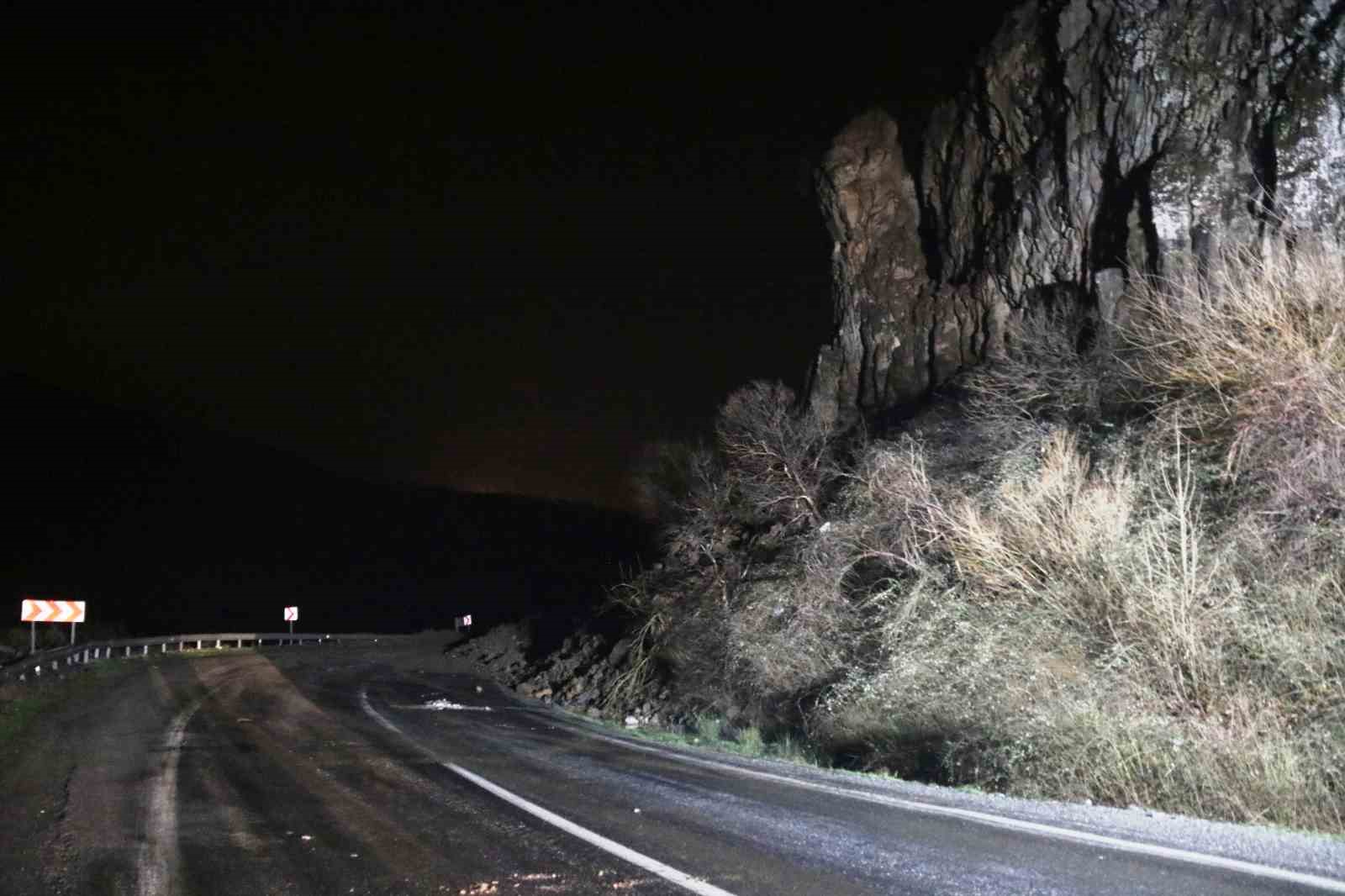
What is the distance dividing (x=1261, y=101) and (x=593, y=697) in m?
20.3

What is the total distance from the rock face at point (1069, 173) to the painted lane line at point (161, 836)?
776 inches

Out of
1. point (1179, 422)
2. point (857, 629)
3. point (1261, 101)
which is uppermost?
point (1261, 101)

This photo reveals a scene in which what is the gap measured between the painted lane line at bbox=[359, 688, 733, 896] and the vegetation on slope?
4.52 m

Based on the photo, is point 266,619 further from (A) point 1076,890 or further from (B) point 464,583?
(A) point 1076,890

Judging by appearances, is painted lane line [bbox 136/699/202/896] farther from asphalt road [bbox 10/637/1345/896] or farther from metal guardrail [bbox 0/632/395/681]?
metal guardrail [bbox 0/632/395/681]

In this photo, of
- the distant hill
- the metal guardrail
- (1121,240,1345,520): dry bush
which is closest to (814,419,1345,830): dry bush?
(1121,240,1345,520): dry bush

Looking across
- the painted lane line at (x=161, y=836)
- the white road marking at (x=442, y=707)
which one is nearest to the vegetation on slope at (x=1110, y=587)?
the white road marking at (x=442, y=707)

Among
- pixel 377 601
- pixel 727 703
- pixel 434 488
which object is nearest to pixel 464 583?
pixel 377 601

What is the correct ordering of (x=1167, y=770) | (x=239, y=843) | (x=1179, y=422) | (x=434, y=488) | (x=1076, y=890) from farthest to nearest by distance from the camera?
(x=434, y=488) < (x=1179, y=422) < (x=1167, y=770) < (x=239, y=843) < (x=1076, y=890)

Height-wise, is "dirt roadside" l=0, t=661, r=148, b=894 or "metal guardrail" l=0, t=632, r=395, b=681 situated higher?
"metal guardrail" l=0, t=632, r=395, b=681

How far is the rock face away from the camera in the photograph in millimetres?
21578

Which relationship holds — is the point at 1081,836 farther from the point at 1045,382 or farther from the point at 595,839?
the point at 1045,382

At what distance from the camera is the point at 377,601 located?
100062 mm

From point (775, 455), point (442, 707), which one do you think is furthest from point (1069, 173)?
point (442, 707)
